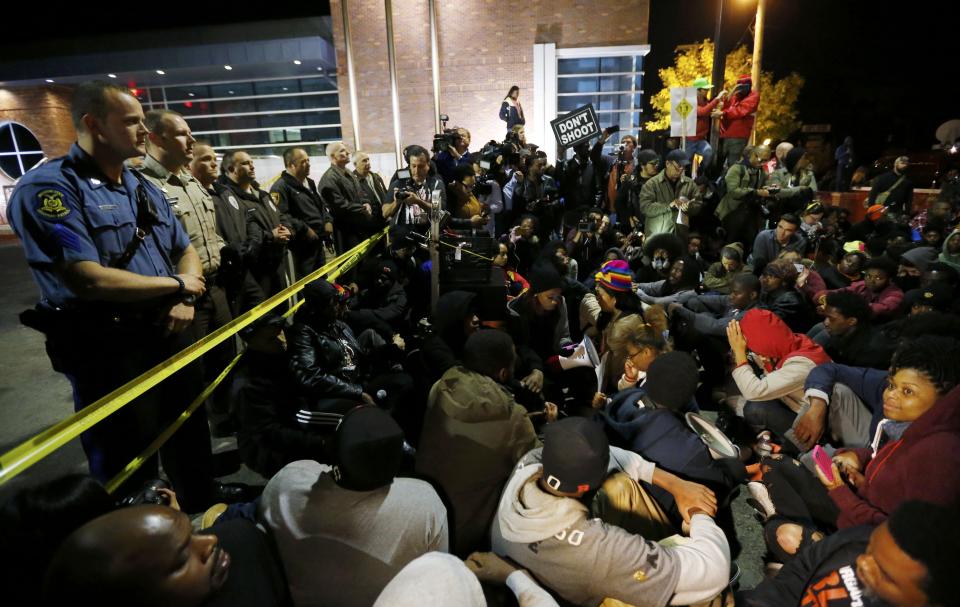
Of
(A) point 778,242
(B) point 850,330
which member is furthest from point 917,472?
(A) point 778,242

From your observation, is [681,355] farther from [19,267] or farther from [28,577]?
[19,267]

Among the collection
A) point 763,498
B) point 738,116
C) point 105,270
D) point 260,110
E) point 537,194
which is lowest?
point 763,498

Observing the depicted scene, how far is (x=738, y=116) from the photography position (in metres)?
9.53

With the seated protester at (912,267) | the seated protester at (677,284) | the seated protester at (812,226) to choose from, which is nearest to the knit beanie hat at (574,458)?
the seated protester at (677,284)

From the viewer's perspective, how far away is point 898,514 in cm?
132

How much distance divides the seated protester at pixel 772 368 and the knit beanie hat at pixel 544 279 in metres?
A: 1.51

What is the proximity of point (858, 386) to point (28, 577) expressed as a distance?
3990mm

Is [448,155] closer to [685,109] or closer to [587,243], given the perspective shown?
[587,243]

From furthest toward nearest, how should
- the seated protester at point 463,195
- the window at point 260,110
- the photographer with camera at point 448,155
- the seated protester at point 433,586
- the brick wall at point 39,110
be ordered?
the brick wall at point 39,110 < the window at point 260,110 < the photographer with camera at point 448,155 < the seated protester at point 463,195 < the seated protester at point 433,586

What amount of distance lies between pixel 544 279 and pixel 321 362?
2.18 meters

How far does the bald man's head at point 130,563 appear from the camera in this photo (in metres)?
1.05

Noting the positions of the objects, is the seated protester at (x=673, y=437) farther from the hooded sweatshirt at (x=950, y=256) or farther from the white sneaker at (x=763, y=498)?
the hooded sweatshirt at (x=950, y=256)

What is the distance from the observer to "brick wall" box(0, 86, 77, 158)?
62.4ft

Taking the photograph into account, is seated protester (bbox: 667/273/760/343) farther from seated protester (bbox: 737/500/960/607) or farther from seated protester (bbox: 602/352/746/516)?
seated protester (bbox: 737/500/960/607)
